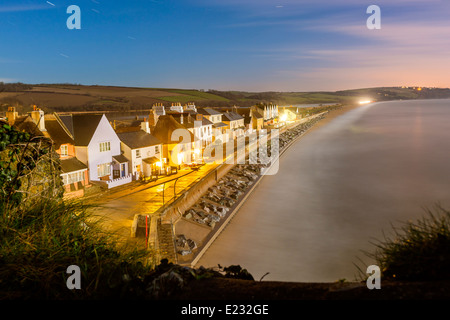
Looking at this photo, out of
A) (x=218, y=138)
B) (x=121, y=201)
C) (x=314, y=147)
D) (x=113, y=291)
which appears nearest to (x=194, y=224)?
(x=121, y=201)

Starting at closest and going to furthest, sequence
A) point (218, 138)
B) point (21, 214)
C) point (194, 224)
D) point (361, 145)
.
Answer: point (21, 214)
point (194, 224)
point (218, 138)
point (361, 145)

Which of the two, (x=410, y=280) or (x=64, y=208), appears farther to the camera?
(x=64, y=208)

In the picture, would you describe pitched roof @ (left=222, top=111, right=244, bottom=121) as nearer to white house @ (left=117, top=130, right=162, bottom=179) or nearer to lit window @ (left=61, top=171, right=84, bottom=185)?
white house @ (left=117, top=130, right=162, bottom=179)

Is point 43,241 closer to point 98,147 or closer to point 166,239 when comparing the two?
A: point 166,239

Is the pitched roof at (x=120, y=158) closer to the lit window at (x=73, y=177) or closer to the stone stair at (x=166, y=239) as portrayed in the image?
the lit window at (x=73, y=177)

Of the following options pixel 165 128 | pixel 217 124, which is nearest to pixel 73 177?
pixel 165 128
